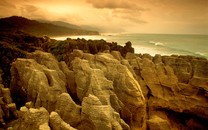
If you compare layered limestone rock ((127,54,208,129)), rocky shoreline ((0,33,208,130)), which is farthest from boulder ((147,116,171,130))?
layered limestone rock ((127,54,208,129))

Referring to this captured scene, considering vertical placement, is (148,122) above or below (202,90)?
below

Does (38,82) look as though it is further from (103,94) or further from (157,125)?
(157,125)

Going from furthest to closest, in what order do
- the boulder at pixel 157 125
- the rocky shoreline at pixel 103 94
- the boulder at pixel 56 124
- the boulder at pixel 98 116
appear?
the boulder at pixel 157 125, the rocky shoreline at pixel 103 94, the boulder at pixel 98 116, the boulder at pixel 56 124

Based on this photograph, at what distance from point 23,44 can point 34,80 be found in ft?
98.7

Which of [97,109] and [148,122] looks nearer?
[97,109]

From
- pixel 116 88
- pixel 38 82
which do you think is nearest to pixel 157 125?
pixel 116 88

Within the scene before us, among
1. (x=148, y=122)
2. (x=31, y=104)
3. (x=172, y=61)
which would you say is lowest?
(x=148, y=122)

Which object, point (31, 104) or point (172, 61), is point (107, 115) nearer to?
point (31, 104)

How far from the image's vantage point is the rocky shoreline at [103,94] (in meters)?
9.90

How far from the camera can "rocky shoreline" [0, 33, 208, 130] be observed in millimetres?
9898

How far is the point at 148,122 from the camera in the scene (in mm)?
13828

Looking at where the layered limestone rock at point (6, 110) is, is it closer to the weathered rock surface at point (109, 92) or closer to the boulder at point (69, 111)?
the weathered rock surface at point (109, 92)

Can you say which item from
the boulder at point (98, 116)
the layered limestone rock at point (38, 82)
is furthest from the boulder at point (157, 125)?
the layered limestone rock at point (38, 82)

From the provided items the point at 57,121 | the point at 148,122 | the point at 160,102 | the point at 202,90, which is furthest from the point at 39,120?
the point at 202,90
